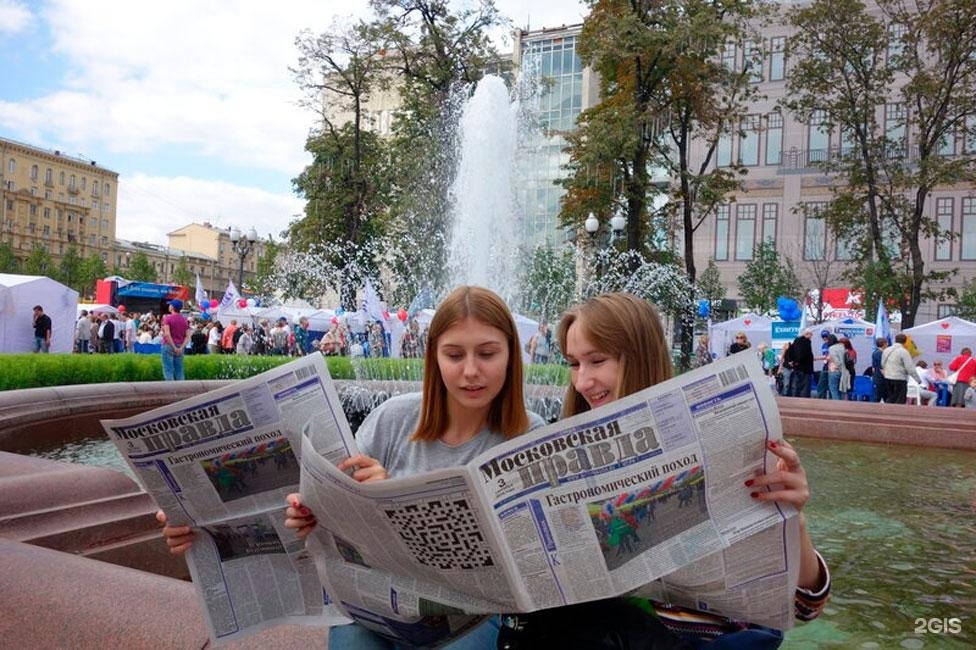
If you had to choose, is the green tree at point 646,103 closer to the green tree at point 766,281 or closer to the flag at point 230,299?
the flag at point 230,299

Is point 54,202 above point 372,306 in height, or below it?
above

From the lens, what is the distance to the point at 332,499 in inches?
59.3

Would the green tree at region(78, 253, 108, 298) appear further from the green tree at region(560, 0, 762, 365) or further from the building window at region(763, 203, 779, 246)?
the green tree at region(560, 0, 762, 365)

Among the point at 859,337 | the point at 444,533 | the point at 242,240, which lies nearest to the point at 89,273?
the point at 242,240

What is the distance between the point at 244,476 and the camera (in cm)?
175

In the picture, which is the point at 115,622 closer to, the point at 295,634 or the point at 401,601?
the point at 295,634

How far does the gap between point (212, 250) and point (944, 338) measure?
105748 mm

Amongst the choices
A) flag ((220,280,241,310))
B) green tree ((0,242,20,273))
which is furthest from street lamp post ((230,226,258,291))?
green tree ((0,242,20,273))

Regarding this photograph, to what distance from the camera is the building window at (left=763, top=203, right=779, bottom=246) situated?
126 feet

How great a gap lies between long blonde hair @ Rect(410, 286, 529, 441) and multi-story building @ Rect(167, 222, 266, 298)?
106 metres

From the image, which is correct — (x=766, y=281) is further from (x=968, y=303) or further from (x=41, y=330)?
(x=41, y=330)

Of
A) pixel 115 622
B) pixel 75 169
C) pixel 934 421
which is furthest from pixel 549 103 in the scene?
pixel 75 169

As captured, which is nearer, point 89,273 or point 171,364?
point 171,364

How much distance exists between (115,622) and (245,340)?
18.1m
